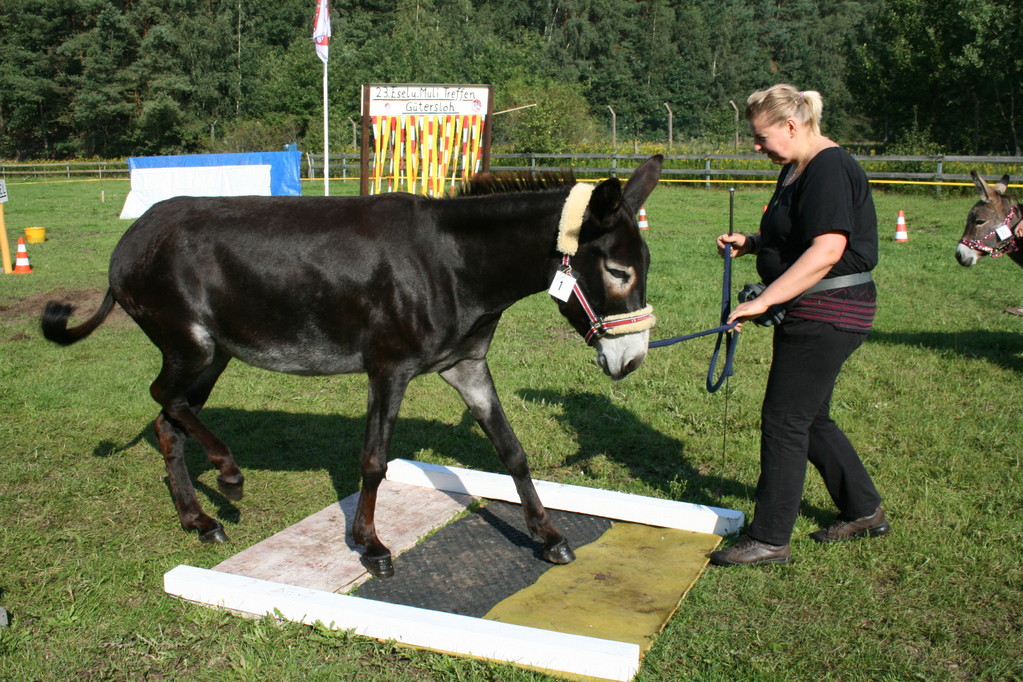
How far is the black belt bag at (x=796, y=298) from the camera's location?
157 inches

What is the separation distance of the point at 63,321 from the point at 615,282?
3.56 meters

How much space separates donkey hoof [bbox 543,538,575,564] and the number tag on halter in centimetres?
135

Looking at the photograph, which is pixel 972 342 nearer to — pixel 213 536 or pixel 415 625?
pixel 415 625

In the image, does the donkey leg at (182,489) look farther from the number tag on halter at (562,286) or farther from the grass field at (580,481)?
the number tag on halter at (562,286)

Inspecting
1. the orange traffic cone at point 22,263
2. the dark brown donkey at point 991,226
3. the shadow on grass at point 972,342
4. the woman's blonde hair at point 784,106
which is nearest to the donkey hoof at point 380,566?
the woman's blonde hair at point 784,106

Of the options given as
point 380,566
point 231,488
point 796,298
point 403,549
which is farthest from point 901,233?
point 231,488

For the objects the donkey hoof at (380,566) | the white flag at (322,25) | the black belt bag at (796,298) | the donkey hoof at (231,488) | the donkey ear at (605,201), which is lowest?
the donkey hoof at (380,566)

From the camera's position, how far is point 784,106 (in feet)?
12.9

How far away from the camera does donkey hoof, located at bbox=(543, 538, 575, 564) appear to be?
14.3 ft

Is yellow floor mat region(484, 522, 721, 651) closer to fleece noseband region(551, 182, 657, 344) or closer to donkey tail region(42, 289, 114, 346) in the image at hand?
fleece noseband region(551, 182, 657, 344)

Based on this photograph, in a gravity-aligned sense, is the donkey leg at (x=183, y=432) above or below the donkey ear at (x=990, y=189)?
below

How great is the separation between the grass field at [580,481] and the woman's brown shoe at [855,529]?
10 centimetres

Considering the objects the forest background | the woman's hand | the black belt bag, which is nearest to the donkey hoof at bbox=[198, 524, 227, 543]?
the black belt bag

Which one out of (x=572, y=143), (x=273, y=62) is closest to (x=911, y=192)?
(x=572, y=143)
